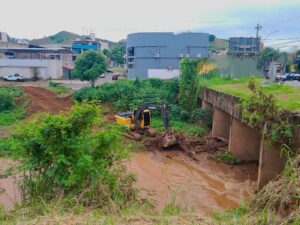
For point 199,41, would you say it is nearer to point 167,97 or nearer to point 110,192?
point 167,97

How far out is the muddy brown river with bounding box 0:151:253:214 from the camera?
12.0m

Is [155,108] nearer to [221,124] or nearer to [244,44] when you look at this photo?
[221,124]

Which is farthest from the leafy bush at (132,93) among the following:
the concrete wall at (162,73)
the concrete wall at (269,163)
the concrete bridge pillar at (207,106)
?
the concrete wall at (269,163)

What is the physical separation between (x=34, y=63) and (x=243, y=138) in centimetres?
3872

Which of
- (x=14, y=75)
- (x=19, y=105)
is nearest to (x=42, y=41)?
(x=14, y=75)

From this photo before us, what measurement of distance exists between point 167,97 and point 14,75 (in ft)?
89.4

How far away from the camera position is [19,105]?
29.1m

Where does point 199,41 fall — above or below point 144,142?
above

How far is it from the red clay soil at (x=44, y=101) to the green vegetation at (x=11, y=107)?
721 millimetres

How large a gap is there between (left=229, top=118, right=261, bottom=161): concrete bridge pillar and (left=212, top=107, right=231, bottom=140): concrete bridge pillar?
115 inches

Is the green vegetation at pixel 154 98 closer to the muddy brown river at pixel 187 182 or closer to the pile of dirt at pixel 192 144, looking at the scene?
the pile of dirt at pixel 192 144

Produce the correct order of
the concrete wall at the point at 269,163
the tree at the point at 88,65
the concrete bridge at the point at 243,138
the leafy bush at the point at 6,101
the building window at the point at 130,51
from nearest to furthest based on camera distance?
the concrete wall at the point at 269,163 < the concrete bridge at the point at 243,138 < the leafy bush at the point at 6,101 < the tree at the point at 88,65 < the building window at the point at 130,51

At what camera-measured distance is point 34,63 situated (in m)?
46.9

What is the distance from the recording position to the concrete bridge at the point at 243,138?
11742 mm
